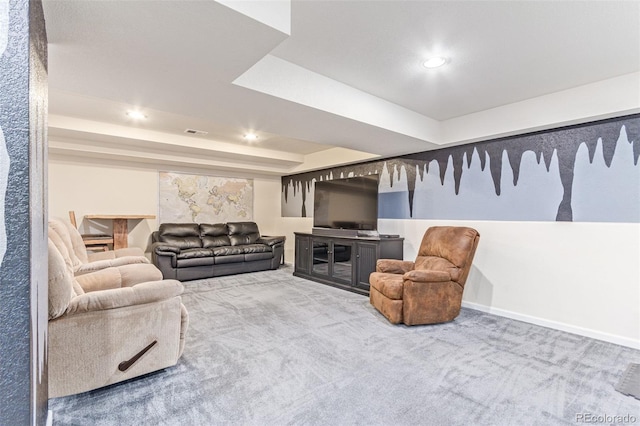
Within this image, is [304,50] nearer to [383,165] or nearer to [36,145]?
[36,145]

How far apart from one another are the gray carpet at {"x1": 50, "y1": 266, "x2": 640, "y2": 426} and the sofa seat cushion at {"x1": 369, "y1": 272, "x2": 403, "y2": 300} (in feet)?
1.04

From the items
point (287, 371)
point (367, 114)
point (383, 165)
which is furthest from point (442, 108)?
point (287, 371)

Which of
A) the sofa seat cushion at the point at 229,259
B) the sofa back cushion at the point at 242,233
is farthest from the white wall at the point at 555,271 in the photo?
the sofa back cushion at the point at 242,233

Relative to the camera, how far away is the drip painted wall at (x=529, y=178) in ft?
9.14

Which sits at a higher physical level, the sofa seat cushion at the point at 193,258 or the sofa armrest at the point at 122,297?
the sofa armrest at the point at 122,297

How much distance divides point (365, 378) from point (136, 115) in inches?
154

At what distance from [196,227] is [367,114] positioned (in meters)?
4.26

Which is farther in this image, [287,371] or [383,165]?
[383,165]

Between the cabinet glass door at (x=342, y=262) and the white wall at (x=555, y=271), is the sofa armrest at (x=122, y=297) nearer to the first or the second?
the cabinet glass door at (x=342, y=262)

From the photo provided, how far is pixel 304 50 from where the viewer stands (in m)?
2.26

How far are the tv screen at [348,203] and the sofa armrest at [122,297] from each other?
121 inches

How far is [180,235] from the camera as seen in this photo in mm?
5598

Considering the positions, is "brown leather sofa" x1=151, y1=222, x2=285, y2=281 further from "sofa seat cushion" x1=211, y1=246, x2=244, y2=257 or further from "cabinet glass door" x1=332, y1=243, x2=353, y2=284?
"cabinet glass door" x1=332, y1=243, x2=353, y2=284

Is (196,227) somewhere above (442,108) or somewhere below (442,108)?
below
